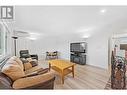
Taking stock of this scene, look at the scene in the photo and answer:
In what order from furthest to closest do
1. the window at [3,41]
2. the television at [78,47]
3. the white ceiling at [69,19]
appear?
the window at [3,41], the television at [78,47], the white ceiling at [69,19]

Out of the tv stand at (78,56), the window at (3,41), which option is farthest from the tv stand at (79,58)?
the window at (3,41)

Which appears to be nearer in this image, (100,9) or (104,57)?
(100,9)

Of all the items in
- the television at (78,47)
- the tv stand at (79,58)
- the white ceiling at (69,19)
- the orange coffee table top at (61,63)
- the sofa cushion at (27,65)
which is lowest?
the sofa cushion at (27,65)

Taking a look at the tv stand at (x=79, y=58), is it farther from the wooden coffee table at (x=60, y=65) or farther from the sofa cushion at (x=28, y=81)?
the sofa cushion at (x=28, y=81)

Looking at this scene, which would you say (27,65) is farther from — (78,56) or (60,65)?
(78,56)

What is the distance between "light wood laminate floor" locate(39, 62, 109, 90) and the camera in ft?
8.40

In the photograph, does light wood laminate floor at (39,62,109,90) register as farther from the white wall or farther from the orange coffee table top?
the white wall

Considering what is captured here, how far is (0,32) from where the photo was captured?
2977 mm

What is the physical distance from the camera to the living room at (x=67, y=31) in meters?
2.22

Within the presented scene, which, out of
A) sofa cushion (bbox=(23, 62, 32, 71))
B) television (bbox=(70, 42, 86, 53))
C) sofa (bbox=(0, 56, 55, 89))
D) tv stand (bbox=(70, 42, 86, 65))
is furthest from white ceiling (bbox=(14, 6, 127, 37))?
sofa cushion (bbox=(23, 62, 32, 71))

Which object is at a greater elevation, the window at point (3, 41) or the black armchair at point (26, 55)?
the window at point (3, 41)
